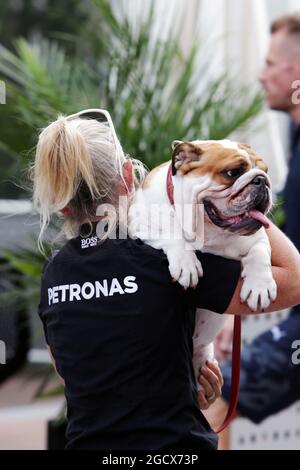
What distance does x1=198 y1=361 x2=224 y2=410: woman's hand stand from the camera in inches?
97.0

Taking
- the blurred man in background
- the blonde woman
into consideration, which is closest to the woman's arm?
the blonde woman

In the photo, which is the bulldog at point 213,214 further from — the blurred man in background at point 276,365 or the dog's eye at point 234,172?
the blurred man in background at point 276,365

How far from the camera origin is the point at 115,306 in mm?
2203

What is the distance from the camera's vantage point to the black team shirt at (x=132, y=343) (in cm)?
218

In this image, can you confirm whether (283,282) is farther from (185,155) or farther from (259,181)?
(185,155)

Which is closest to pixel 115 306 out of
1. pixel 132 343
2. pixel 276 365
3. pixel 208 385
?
pixel 132 343

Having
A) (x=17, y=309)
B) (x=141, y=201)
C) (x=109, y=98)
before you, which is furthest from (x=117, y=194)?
(x=17, y=309)

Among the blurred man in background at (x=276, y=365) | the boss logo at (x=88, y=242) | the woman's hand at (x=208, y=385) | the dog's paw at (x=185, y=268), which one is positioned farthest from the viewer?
the blurred man in background at (x=276, y=365)

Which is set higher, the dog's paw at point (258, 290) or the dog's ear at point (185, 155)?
the dog's ear at point (185, 155)

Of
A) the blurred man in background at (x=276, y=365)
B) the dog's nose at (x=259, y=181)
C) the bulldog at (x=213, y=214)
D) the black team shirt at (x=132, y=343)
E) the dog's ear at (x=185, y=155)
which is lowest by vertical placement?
the blurred man in background at (x=276, y=365)

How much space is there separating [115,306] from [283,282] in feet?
1.35

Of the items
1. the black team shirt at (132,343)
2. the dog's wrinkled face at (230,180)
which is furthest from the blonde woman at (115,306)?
the dog's wrinkled face at (230,180)

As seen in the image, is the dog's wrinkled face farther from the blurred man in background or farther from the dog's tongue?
the blurred man in background
